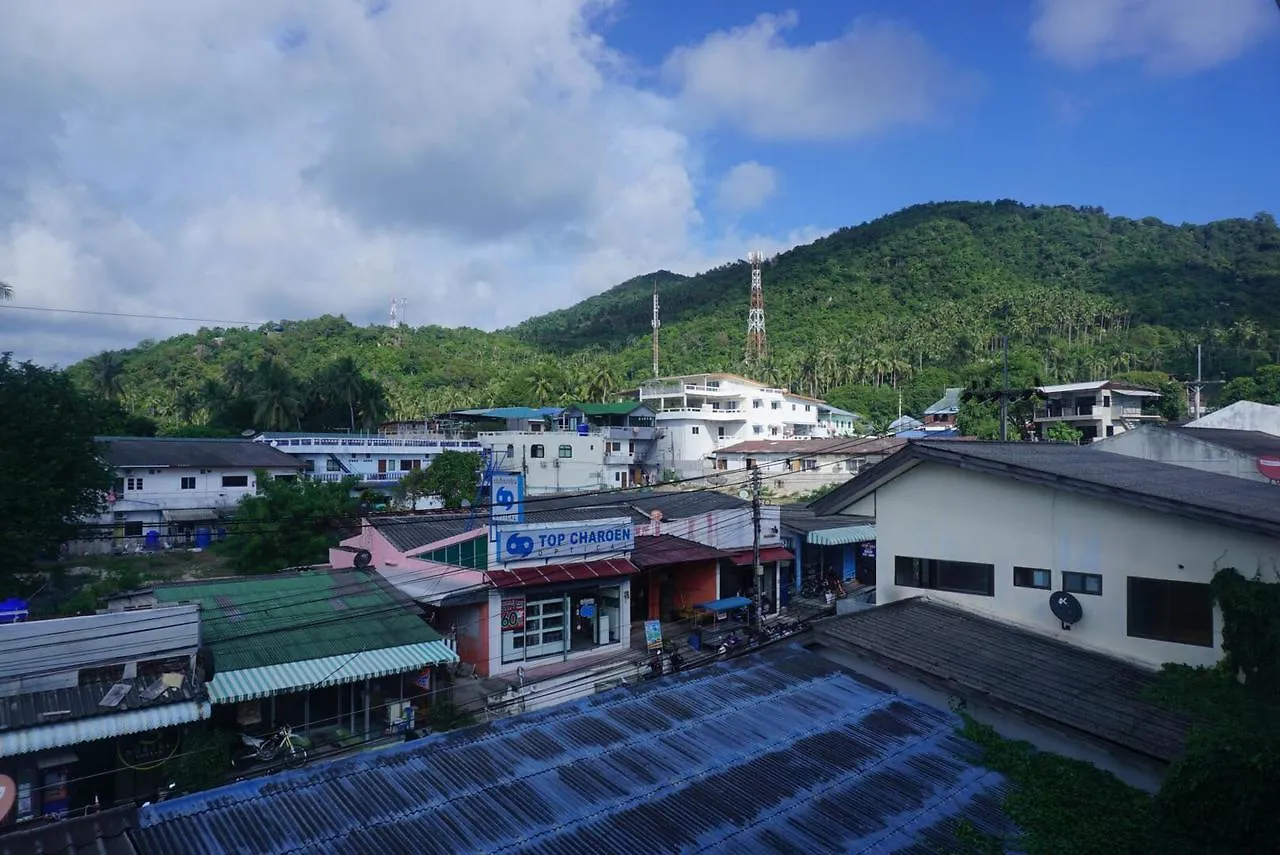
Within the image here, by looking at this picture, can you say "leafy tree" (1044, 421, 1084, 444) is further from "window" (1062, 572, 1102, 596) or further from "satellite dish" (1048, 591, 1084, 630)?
"satellite dish" (1048, 591, 1084, 630)

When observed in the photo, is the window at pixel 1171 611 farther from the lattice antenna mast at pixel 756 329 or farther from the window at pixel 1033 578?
the lattice antenna mast at pixel 756 329

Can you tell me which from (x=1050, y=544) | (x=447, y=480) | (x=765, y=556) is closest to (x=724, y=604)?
(x=765, y=556)

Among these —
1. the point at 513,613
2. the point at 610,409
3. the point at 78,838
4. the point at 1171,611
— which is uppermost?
the point at 610,409

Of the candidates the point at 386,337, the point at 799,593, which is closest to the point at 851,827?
the point at 799,593

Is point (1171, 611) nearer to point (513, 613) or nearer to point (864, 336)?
point (513, 613)

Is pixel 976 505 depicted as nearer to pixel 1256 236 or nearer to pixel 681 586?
pixel 681 586
